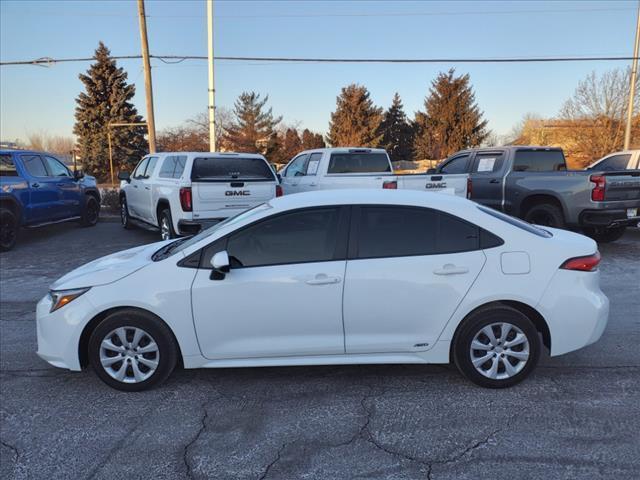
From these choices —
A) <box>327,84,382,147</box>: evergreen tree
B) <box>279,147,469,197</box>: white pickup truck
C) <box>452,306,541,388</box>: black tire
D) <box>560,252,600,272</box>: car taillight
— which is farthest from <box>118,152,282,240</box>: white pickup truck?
<box>327,84,382,147</box>: evergreen tree

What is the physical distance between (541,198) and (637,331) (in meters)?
4.80

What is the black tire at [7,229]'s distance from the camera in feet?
31.5

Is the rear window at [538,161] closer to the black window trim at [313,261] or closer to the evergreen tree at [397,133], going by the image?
the black window trim at [313,261]

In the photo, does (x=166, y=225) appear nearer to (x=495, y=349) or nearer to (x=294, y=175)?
(x=294, y=175)

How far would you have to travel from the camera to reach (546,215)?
923cm

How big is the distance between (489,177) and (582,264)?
6913mm

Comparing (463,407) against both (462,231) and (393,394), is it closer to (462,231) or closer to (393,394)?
(393,394)

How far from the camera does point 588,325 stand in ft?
12.0

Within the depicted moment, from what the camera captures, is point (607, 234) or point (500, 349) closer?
point (500, 349)

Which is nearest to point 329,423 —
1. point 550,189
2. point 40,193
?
point 550,189

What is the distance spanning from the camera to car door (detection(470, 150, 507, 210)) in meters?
10.1

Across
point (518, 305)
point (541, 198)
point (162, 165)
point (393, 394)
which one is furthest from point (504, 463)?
point (162, 165)

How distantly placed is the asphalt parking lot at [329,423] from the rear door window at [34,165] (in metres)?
7.05

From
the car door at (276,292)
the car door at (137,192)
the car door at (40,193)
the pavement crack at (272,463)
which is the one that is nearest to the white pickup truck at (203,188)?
the car door at (137,192)
